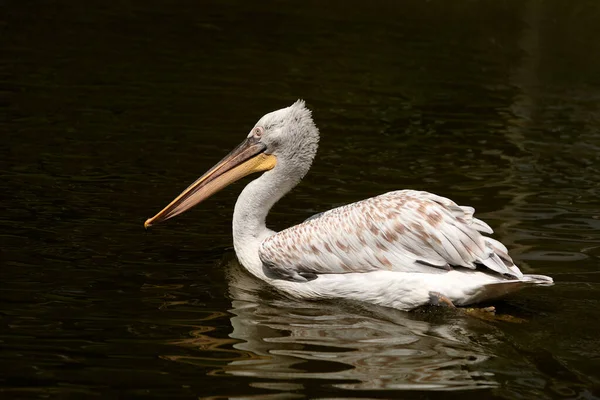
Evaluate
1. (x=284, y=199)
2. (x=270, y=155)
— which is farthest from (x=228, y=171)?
(x=284, y=199)

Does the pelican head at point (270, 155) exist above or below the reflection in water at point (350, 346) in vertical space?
above

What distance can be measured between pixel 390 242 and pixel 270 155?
1.10m

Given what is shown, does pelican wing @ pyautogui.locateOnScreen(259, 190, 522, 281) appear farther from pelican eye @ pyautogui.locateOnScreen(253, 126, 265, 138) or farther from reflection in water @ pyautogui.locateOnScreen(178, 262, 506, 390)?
pelican eye @ pyautogui.locateOnScreen(253, 126, 265, 138)

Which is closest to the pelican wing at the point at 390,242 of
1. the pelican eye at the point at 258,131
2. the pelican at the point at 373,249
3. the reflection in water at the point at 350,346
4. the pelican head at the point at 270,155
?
the pelican at the point at 373,249

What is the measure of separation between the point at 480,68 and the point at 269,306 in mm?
7872

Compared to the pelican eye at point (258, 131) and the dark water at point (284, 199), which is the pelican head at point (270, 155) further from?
the dark water at point (284, 199)

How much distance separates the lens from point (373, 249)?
237 inches

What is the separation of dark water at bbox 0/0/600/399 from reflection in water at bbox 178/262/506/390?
0.02 meters

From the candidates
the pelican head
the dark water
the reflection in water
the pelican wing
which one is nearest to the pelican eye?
the pelican head

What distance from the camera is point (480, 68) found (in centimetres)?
1316

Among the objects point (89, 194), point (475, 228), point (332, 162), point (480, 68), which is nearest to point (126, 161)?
point (89, 194)

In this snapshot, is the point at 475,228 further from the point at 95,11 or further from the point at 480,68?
the point at 95,11

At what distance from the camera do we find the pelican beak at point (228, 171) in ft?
21.8

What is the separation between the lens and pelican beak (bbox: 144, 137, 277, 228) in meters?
6.66
